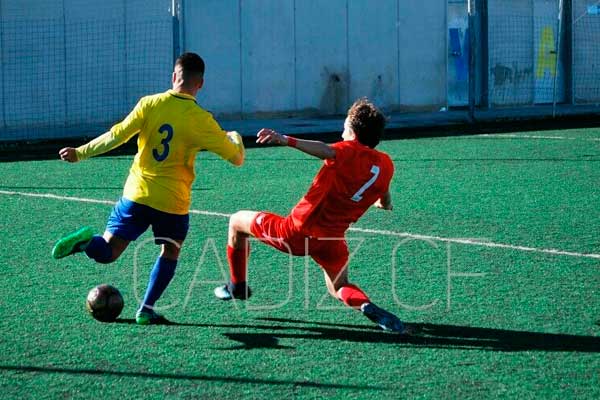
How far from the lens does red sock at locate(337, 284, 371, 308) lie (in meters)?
6.41

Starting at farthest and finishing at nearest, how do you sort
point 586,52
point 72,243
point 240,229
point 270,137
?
point 586,52 < point 240,229 < point 72,243 < point 270,137

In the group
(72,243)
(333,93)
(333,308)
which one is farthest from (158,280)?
(333,93)

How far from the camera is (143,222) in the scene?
669 cm

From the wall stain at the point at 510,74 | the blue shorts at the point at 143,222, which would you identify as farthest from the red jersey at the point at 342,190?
the wall stain at the point at 510,74

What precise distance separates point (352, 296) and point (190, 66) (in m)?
1.64

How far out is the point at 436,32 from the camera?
24469mm

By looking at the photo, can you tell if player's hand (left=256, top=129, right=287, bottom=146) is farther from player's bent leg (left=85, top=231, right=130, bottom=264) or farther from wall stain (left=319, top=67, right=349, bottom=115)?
wall stain (left=319, top=67, right=349, bottom=115)

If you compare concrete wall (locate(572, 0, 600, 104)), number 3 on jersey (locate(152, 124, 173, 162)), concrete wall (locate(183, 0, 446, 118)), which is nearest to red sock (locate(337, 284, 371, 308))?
number 3 on jersey (locate(152, 124, 173, 162))

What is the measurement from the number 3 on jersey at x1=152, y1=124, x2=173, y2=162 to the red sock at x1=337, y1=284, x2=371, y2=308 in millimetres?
1295

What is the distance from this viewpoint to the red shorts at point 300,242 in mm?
6645

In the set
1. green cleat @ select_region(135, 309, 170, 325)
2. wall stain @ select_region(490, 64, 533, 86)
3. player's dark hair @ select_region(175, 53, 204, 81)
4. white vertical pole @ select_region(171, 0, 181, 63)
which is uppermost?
white vertical pole @ select_region(171, 0, 181, 63)

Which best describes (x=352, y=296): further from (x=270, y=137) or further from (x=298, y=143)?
(x=270, y=137)

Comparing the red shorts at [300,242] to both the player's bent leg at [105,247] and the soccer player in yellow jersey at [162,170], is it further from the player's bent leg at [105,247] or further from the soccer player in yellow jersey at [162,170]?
the player's bent leg at [105,247]

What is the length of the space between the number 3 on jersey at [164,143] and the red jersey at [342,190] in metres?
0.84
